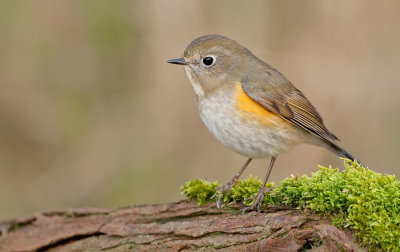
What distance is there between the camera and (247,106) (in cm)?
386

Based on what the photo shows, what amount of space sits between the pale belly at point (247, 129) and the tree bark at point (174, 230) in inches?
19.8

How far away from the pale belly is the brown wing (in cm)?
13

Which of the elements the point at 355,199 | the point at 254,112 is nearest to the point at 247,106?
the point at 254,112

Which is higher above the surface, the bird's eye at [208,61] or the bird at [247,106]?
the bird's eye at [208,61]

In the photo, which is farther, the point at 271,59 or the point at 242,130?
the point at 271,59

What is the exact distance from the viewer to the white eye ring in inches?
169

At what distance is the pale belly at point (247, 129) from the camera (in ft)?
Answer: 12.5

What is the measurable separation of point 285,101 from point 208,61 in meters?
0.73

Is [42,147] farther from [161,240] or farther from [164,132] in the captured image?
[161,240]

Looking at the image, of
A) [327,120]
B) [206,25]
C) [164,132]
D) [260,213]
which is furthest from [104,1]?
[260,213]

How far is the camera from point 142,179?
710 cm

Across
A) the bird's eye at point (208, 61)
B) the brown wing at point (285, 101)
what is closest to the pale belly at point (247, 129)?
the brown wing at point (285, 101)

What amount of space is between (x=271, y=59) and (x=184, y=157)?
5.84ft

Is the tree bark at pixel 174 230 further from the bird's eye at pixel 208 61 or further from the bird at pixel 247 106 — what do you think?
the bird's eye at pixel 208 61
